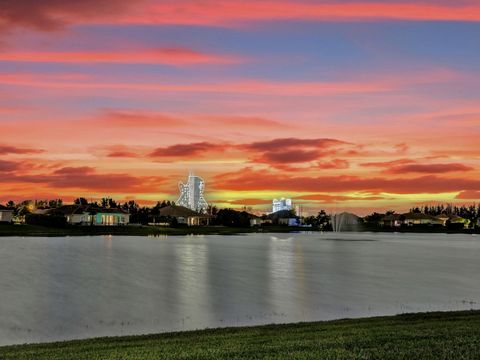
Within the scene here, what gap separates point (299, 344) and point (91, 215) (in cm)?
16080

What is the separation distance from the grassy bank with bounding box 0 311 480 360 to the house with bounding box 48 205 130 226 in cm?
14594

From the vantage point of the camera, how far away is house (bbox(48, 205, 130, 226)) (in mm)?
163750

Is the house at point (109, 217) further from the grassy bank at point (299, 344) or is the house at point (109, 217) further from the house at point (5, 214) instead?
the grassy bank at point (299, 344)

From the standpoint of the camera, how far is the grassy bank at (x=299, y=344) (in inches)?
509

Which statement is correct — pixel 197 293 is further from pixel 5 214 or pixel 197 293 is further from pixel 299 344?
pixel 5 214

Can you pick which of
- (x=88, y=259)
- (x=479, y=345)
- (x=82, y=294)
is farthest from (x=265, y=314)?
(x=88, y=259)

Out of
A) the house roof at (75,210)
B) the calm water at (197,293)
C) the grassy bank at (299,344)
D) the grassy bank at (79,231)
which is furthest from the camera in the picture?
the house roof at (75,210)

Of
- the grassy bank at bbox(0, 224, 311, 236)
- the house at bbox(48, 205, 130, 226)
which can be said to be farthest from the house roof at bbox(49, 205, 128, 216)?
the grassy bank at bbox(0, 224, 311, 236)

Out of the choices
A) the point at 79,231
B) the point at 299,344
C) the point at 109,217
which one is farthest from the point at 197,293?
the point at 109,217

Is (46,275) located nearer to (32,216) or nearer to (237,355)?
(237,355)

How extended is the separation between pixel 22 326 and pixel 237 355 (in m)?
13.3

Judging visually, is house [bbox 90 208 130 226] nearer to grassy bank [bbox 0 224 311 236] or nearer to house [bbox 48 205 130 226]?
house [bbox 48 205 130 226]

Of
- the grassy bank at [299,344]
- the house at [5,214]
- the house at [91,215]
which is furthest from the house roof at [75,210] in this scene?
the grassy bank at [299,344]

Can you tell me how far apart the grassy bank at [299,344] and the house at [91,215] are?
145939mm
